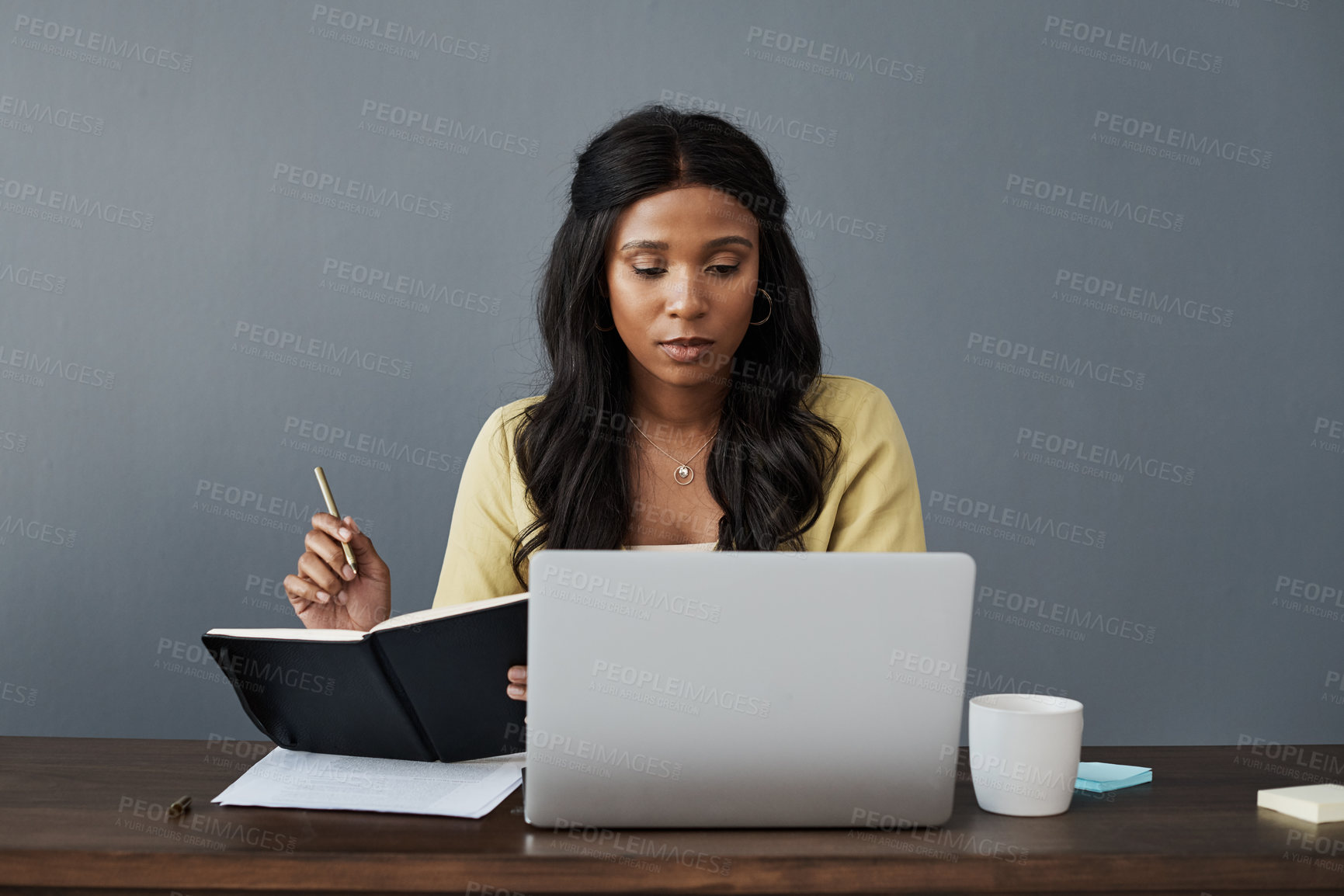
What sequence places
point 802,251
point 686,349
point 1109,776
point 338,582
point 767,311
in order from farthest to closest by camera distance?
point 802,251 < point 767,311 < point 686,349 < point 338,582 < point 1109,776

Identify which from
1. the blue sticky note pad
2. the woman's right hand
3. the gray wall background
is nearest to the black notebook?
the woman's right hand

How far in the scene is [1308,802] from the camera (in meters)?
1.03

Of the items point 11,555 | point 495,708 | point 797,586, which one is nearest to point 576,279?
point 495,708

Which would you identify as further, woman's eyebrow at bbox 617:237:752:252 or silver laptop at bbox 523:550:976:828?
woman's eyebrow at bbox 617:237:752:252

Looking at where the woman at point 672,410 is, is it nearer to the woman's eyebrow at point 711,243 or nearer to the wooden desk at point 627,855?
the woman's eyebrow at point 711,243

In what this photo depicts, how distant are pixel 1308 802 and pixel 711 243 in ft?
3.33

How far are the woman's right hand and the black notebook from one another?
29 centimetres

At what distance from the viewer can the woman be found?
5.31 feet

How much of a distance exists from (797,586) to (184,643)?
207cm

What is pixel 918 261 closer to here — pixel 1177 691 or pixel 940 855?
pixel 1177 691

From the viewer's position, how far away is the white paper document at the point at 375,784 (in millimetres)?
1019

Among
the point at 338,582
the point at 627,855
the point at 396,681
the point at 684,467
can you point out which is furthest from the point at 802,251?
the point at 627,855

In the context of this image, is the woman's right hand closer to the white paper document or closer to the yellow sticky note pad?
the white paper document

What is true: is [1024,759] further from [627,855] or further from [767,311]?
[767,311]
